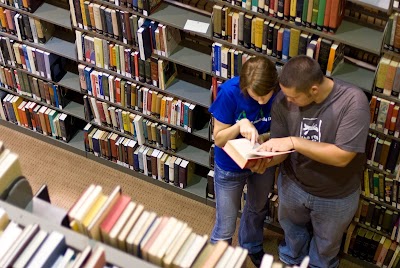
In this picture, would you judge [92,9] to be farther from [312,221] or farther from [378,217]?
[378,217]

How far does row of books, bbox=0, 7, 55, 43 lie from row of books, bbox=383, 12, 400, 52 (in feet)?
8.60

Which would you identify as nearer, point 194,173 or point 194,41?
point 194,41

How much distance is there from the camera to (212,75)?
4457 millimetres

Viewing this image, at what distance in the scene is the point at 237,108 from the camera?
3607 mm

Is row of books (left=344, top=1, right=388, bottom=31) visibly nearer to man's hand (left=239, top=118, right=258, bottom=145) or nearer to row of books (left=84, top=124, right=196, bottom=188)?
man's hand (left=239, top=118, right=258, bottom=145)

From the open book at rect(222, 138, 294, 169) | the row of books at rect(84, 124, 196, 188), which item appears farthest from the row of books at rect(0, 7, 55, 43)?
the open book at rect(222, 138, 294, 169)

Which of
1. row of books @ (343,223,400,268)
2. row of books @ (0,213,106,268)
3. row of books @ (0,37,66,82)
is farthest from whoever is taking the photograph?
row of books @ (0,37,66,82)

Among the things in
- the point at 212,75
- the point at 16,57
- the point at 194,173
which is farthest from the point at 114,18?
the point at 194,173

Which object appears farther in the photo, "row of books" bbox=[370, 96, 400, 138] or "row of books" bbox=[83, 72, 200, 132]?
"row of books" bbox=[83, 72, 200, 132]

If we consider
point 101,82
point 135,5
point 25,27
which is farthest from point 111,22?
point 25,27

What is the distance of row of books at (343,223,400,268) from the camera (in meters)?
4.61

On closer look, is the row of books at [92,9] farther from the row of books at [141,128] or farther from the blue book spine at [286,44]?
the blue book spine at [286,44]

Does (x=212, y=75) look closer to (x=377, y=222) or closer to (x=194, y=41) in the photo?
(x=194, y=41)

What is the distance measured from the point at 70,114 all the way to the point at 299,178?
2346 mm
